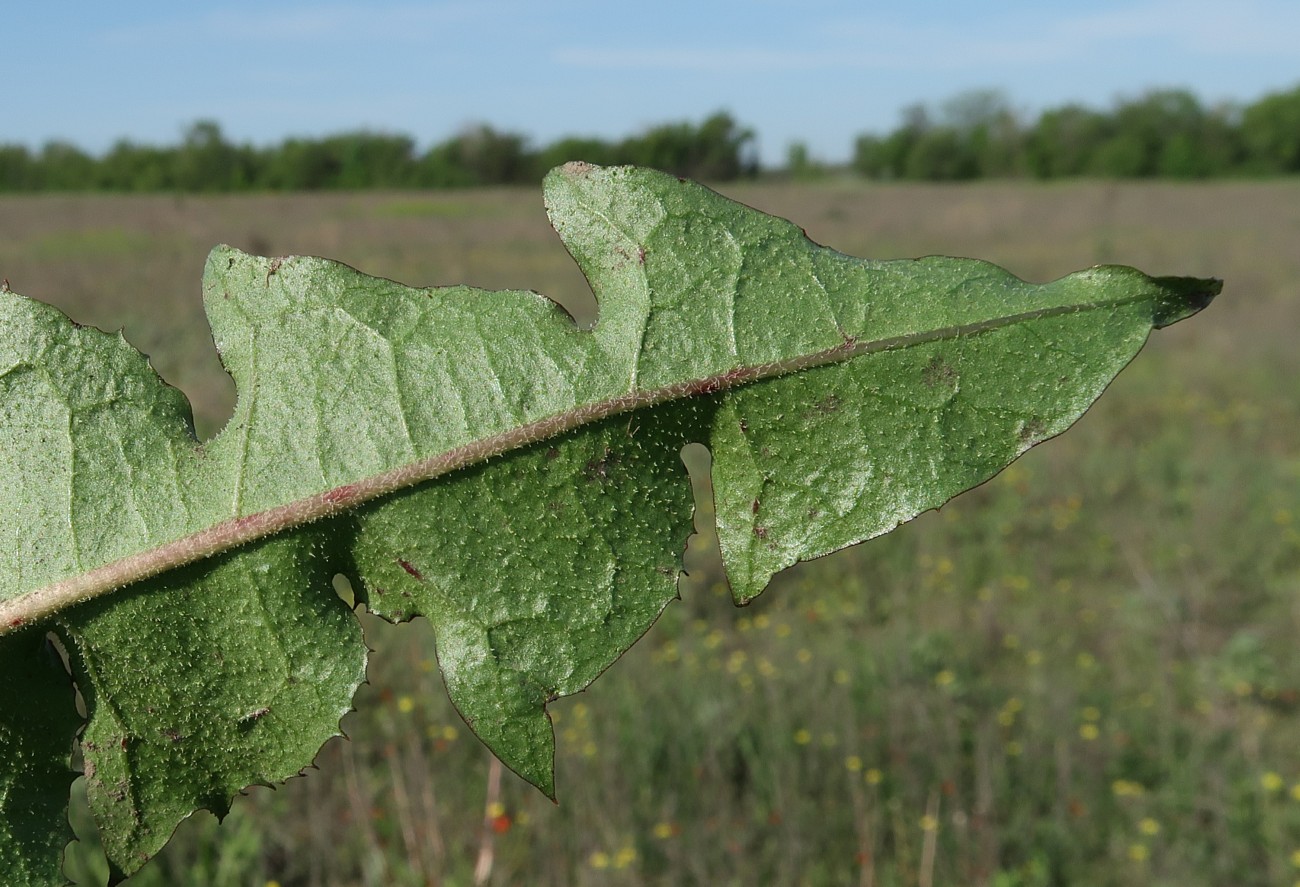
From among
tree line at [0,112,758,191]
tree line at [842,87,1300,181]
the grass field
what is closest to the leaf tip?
the grass field

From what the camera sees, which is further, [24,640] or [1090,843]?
[1090,843]

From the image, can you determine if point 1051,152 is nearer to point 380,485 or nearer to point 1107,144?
point 1107,144

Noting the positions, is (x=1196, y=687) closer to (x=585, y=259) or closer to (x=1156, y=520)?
(x=1156, y=520)

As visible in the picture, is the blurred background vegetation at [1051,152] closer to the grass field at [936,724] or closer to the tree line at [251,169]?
the tree line at [251,169]

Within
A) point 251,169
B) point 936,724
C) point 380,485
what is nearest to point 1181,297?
point 380,485

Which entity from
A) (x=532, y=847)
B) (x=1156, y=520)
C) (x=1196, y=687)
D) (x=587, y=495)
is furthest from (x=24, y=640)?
(x=1156, y=520)

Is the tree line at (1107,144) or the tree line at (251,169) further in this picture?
the tree line at (1107,144)

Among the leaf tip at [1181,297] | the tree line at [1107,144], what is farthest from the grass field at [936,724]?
the tree line at [1107,144]

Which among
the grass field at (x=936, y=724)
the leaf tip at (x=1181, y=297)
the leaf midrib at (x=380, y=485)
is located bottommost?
the grass field at (x=936, y=724)
